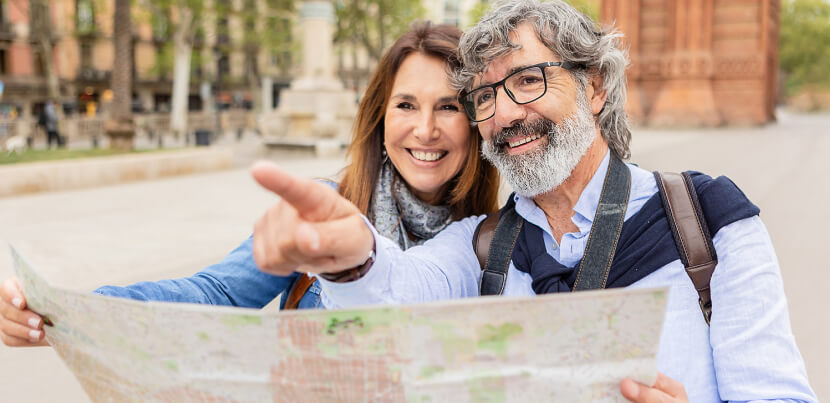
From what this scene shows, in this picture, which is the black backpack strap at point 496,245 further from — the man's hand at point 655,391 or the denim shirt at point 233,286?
the man's hand at point 655,391

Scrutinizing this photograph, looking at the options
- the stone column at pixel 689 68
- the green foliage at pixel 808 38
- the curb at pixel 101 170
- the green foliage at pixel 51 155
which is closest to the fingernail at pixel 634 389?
the curb at pixel 101 170

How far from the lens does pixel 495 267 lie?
1.88 meters

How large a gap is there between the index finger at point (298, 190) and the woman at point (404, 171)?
40.8 inches

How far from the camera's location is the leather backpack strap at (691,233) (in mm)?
1606

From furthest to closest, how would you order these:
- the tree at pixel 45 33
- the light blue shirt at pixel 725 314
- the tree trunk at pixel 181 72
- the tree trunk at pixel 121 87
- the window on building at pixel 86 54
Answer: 1. the window on building at pixel 86 54
2. the tree at pixel 45 33
3. the tree trunk at pixel 181 72
4. the tree trunk at pixel 121 87
5. the light blue shirt at pixel 725 314

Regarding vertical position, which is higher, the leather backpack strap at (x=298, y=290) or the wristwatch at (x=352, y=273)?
the wristwatch at (x=352, y=273)

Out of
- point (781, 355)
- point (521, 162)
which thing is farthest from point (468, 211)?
point (781, 355)

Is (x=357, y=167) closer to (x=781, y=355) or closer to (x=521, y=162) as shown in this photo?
(x=521, y=162)

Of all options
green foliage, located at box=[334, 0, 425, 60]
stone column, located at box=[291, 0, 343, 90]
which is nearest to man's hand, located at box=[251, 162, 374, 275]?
stone column, located at box=[291, 0, 343, 90]

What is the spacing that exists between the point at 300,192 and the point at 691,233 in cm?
104

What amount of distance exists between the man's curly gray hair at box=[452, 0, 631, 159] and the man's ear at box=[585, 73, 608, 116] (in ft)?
0.04

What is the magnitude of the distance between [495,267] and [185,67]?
2826cm

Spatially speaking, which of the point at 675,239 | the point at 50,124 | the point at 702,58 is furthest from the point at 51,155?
the point at 702,58

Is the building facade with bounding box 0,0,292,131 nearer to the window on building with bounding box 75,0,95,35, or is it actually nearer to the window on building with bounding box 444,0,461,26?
the window on building with bounding box 75,0,95,35
